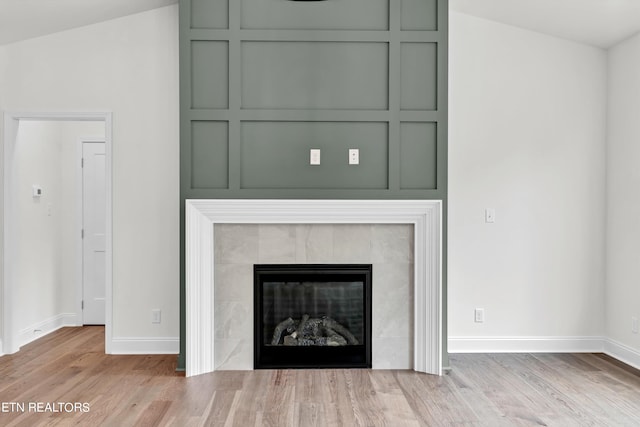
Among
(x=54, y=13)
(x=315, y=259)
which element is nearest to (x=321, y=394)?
(x=315, y=259)

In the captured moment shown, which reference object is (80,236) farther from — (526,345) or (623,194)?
(623,194)

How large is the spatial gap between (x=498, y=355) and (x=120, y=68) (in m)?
4.02

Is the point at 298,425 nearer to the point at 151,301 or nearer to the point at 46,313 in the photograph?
the point at 151,301

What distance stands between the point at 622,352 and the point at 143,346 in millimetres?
3979

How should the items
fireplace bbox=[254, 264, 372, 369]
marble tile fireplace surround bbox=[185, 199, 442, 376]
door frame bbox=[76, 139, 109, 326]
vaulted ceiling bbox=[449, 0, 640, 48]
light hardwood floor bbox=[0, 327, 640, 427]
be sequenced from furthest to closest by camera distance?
door frame bbox=[76, 139, 109, 326]
fireplace bbox=[254, 264, 372, 369]
marble tile fireplace surround bbox=[185, 199, 442, 376]
vaulted ceiling bbox=[449, 0, 640, 48]
light hardwood floor bbox=[0, 327, 640, 427]

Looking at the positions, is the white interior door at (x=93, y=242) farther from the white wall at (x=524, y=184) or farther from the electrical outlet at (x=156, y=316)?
the white wall at (x=524, y=184)

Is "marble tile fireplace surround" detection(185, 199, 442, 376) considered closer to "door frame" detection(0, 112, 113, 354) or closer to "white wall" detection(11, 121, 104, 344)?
"door frame" detection(0, 112, 113, 354)

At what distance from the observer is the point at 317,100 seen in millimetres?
3822

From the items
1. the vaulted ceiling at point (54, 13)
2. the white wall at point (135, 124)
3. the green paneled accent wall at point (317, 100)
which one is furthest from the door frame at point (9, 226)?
the green paneled accent wall at point (317, 100)

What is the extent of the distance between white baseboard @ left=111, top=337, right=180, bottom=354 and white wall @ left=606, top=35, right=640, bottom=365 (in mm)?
3729

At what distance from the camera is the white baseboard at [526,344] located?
4285 millimetres

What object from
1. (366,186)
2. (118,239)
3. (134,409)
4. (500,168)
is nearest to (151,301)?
(118,239)

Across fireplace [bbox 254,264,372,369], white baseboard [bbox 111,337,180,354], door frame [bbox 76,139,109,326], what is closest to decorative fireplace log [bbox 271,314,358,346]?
fireplace [bbox 254,264,372,369]

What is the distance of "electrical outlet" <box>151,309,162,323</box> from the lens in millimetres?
4203
